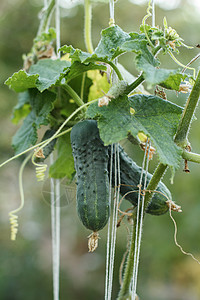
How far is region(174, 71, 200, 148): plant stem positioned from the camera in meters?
0.75

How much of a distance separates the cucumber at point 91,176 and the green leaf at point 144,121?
83 mm

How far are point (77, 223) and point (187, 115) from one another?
4.83m

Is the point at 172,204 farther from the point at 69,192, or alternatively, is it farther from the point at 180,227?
the point at 180,227

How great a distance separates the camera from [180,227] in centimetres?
421

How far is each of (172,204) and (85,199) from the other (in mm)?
206

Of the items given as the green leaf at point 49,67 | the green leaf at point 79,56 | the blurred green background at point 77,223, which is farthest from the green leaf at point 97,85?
the blurred green background at point 77,223

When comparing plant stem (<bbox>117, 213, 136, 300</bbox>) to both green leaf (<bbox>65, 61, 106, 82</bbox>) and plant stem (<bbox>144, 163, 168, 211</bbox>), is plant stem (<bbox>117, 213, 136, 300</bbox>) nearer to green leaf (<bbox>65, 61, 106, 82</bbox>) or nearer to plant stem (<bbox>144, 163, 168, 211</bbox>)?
plant stem (<bbox>144, 163, 168, 211</bbox>)

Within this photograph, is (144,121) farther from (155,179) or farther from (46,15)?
(46,15)

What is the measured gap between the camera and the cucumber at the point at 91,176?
0.78 metres

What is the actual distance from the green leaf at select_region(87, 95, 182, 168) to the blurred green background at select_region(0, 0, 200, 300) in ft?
10.2

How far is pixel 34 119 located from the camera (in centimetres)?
105

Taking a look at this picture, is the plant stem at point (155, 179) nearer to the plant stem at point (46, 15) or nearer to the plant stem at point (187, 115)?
the plant stem at point (187, 115)

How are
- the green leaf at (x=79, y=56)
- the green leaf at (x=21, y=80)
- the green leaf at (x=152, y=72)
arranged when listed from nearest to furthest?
the green leaf at (x=152, y=72) → the green leaf at (x=79, y=56) → the green leaf at (x=21, y=80)

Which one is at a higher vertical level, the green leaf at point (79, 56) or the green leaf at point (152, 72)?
the green leaf at point (79, 56)
